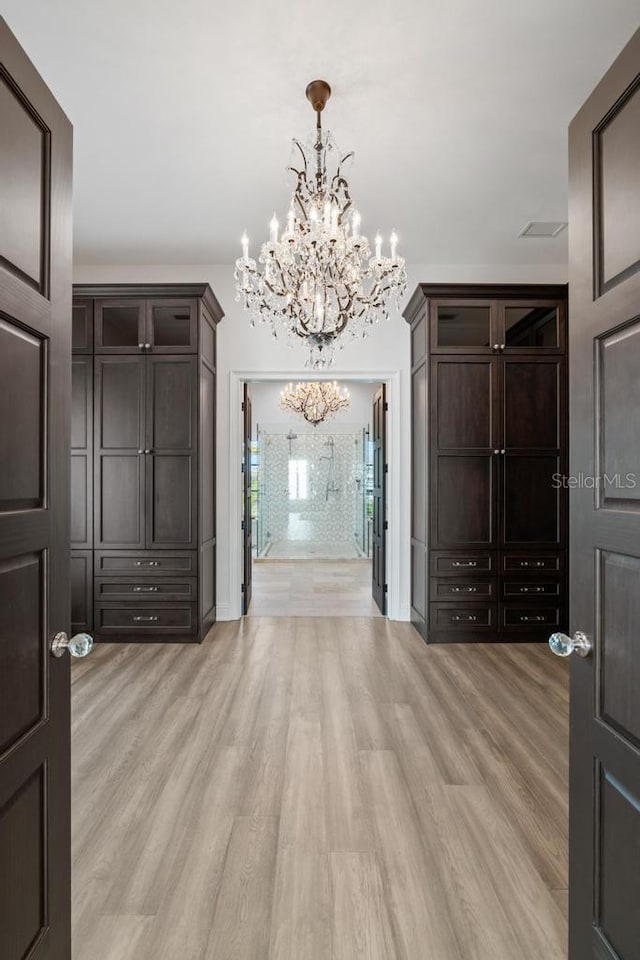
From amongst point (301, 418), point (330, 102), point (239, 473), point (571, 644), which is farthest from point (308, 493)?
point (571, 644)

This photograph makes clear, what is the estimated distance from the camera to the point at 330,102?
2.72 meters

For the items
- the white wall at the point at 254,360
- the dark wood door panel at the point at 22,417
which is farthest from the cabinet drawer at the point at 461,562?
the dark wood door panel at the point at 22,417

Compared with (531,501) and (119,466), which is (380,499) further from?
(119,466)

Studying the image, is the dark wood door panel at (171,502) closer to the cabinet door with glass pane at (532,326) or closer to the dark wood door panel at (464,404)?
the dark wood door panel at (464,404)

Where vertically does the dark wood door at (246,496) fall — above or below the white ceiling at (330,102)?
below

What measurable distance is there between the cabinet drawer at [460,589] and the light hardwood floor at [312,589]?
1.01 m

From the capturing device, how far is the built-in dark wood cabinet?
13.6 ft

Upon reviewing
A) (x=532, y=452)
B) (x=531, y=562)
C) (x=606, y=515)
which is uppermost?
(x=532, y=452)

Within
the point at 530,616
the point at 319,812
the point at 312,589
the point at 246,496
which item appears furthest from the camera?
the point at 312,589

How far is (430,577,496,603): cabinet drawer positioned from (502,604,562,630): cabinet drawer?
20 centimetres

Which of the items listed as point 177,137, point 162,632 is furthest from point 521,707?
point 177,137

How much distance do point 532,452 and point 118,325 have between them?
3444 millimetres

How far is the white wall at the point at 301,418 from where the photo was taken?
905cm

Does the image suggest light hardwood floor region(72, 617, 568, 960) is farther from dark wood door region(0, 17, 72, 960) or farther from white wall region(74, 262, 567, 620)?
white wall region(74, 262, 567, 620)
